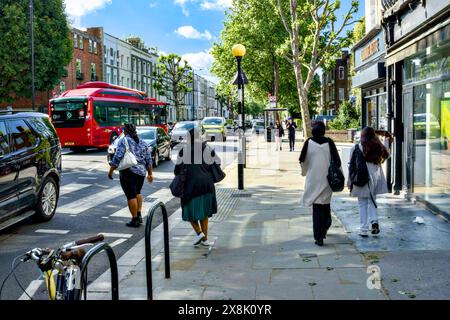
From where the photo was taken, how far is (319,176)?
7.12m

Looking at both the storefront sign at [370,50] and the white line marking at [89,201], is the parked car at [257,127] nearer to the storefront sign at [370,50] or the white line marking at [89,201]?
the storefront sign at [370,50]

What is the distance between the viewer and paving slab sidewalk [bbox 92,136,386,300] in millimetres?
5113

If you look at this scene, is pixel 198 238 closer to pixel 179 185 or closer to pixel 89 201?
pixel 179 185

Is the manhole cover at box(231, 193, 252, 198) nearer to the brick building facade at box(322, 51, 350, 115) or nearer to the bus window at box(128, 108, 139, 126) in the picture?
the bus window at box(128, 108, 139, 126)

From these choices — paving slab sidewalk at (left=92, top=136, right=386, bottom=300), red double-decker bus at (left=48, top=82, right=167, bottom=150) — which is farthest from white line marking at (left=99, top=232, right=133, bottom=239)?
red double-decker bus at (left=48, top=82, right=167, bottom=150)

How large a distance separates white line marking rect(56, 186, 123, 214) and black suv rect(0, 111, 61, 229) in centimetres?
87

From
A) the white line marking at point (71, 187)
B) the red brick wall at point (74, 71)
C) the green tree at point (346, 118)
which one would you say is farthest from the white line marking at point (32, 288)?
the red brick wall at point (74, 71)

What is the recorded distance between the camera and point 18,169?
26.5 feet

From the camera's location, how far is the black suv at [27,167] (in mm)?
7738

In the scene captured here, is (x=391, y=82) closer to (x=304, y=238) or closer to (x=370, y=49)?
(x=370, y=49)

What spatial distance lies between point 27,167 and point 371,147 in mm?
5334

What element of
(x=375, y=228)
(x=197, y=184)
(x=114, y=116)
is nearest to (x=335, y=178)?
(x=375, y=228)

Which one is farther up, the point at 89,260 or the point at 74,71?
the point at 74,71

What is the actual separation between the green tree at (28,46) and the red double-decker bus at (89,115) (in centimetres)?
1185
